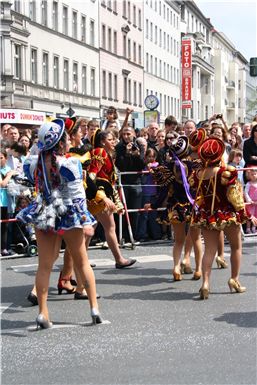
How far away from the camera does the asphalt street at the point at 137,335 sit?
5.64 metres

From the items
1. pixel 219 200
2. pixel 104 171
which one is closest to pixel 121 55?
pixel 104 171

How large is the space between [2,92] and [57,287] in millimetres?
33200

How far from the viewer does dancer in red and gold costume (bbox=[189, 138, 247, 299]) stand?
8.26m

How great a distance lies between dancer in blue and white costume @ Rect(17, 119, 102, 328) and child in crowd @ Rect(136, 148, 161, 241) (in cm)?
631

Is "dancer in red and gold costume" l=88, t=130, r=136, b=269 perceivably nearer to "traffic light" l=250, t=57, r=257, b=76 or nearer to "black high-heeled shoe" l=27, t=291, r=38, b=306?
"black high-heeled shoe" l=27, t=291, r=38, b=306

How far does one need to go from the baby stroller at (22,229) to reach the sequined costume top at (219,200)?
14.3 feet

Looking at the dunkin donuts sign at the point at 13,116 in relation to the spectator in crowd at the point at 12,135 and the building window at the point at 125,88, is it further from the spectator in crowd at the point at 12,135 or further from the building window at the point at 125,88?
the building window at the point at 125,88

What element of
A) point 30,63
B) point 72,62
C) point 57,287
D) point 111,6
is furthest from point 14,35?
point 57,287

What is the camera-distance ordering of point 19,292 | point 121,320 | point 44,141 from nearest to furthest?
1. point 44,141
2. point 121,320
3. point 19,292

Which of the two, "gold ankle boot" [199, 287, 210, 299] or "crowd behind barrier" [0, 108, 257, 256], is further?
"crowd behind barrier" [0, 108, 257, 256]

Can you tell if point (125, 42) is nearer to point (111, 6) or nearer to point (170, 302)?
point (111, 6)

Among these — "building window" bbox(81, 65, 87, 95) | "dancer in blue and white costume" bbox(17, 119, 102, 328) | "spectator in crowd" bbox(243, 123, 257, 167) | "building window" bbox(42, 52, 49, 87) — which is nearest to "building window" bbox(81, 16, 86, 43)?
"building window" bbox(81, 65, 87, 95)

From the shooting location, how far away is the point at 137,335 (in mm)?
6781

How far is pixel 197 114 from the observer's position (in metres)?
108
